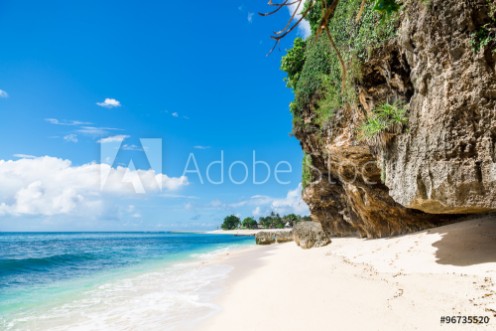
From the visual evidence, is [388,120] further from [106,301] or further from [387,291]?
[106,301]

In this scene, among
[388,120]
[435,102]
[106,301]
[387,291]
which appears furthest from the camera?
[106,301]

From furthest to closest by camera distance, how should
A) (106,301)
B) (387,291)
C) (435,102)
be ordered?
(106,301) → (435,102) → (387,291)

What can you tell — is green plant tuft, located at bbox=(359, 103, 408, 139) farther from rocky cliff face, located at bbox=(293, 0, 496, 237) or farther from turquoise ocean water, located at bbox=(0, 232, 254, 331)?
turquoise ocean water, located at bbox=(0, 232, 254, 331)

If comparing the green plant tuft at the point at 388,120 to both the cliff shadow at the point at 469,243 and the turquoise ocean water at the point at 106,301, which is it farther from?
the turquoise ocean water at the point at 106,301

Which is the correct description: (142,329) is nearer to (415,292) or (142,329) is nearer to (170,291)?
(170,291)

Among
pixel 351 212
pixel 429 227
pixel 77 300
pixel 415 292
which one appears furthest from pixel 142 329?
pixel 351 212

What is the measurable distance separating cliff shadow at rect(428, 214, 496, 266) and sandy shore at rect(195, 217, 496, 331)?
0.02 m

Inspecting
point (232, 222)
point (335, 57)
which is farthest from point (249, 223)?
point (335, 57)

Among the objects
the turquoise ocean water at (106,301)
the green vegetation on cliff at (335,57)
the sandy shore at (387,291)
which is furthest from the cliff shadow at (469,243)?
the turquoise ocean water at (106,301)

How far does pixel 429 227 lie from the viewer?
11195 millimetres

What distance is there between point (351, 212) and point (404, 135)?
9853mm

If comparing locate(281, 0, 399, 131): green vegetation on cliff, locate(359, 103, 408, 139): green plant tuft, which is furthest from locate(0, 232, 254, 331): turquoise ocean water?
locate(281, 0, 399, 131): green vegetation on cliff

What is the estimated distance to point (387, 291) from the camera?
6430mm

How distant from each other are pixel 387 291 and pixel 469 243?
3244 millimetres
